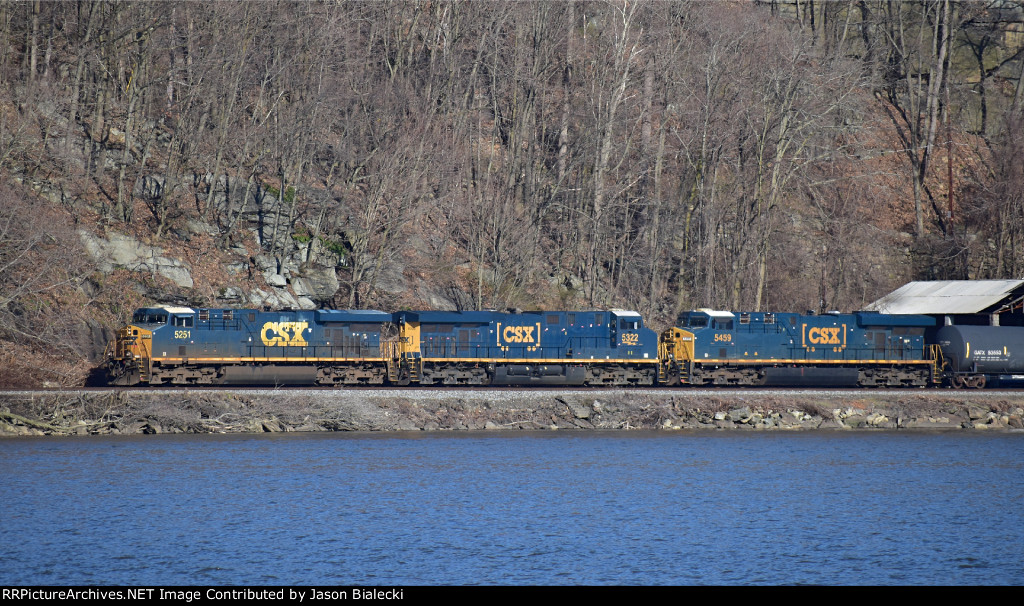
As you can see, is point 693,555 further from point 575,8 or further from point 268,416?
point 575,8

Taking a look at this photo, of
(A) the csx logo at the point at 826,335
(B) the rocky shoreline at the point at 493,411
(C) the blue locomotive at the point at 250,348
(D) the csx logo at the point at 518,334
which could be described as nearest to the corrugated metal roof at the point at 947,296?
(A) the csx logo at the point at 826,335

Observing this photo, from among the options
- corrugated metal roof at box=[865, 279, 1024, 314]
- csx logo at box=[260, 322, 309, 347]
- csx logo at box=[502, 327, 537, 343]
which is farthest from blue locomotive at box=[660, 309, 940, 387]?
csx logo at box=[260, 322, 309, 347]

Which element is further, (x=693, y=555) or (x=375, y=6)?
(x=375, y=6)

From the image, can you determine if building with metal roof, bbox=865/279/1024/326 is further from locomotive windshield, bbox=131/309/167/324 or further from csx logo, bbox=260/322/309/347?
locomotive windshield, bbox=131/309/167/324

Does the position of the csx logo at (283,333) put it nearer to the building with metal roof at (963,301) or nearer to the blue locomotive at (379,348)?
the blue locomotive at (379,348)

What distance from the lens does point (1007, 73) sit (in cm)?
6556

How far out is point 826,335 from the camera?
38781 millimetres

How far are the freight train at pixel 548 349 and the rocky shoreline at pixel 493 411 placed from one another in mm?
3079

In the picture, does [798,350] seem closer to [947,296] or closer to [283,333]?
[947,296]

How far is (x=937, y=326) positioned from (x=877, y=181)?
858 inches

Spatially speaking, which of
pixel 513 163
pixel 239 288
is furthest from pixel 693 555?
pixel 513 163

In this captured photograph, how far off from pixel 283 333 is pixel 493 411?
Result: 8.66 meters

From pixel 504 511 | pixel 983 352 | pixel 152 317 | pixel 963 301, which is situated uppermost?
pixel 963 301

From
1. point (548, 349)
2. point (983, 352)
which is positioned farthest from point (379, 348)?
point (983, 352)
